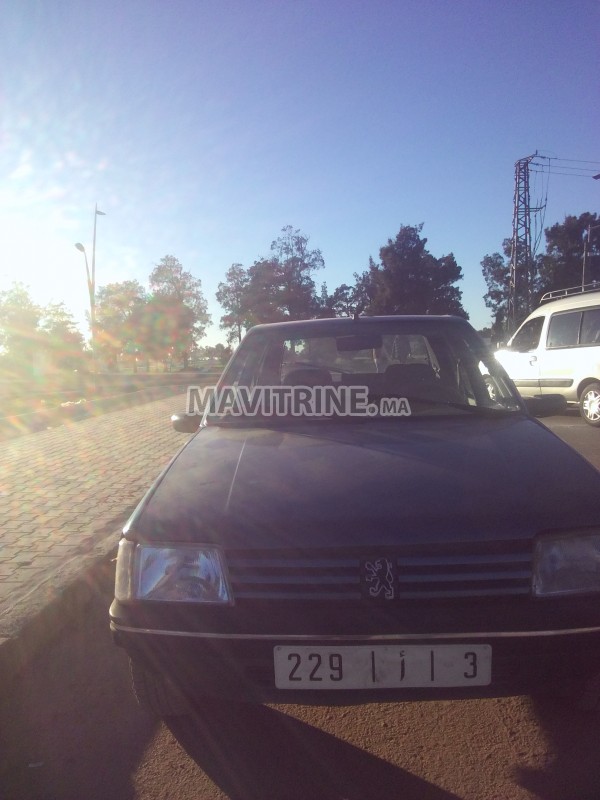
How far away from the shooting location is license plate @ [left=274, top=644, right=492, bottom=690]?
72.6 inches

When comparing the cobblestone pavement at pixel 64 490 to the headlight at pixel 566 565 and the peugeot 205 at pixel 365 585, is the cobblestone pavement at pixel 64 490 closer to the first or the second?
the peugeot 205 at pixel 365 585

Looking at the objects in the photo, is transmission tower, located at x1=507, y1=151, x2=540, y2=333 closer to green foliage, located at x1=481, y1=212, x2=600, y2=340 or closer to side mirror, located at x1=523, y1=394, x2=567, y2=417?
green foliage, located at x1=481, y1=212, x2=600, y2=340

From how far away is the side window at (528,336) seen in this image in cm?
1201

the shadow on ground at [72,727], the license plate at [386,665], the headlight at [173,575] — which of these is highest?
the headlight at [173,575]

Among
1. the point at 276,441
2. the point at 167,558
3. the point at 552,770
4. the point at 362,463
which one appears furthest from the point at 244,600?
the point at 552,770

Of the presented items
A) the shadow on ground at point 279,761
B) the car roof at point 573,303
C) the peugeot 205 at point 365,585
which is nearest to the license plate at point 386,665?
the peugeot 205 at point 365,585

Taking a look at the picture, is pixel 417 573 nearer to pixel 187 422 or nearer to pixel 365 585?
pixel 365 585

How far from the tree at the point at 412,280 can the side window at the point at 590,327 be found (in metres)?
25.5

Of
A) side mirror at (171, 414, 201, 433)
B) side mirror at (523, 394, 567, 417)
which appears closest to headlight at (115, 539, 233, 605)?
side mirror at (171, 414, 201, 433)

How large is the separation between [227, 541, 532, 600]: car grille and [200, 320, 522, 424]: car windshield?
1.29m

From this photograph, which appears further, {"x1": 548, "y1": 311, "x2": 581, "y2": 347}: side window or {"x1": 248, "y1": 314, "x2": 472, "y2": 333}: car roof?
{"x1": 548, "y1": 311, "x2": 581, "y2": 347}: side window

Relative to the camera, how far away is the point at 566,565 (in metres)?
1.91

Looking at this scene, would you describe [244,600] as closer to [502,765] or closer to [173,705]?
[173,705]

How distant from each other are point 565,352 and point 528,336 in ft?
4.54
